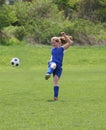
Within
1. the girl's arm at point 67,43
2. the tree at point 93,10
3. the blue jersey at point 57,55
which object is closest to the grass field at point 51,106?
the blue jersey at point 57,55

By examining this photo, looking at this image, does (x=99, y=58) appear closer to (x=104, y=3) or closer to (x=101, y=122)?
(x=104, y=3)

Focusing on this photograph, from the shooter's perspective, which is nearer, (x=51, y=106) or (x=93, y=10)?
(x=51, y=106)

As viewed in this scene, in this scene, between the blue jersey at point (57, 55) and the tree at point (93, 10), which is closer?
the blue jersey at point (57, 55)

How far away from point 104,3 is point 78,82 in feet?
109

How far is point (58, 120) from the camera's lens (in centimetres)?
1058

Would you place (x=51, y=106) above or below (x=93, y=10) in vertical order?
above

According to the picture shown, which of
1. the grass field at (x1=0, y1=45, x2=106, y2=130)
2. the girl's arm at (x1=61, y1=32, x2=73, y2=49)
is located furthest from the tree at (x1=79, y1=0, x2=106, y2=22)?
the girl's arm at (x1=61, y1=32, x2=73, y2=49)

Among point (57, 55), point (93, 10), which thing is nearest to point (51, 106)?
point (57, 55)

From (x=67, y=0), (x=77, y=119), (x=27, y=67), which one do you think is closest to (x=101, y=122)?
(x=77, y=119)

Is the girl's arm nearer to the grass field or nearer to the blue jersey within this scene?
the blue jersey

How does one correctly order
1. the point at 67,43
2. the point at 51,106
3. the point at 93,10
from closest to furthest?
the point at 51,106 → the point at 67,43 → the point at 93,10

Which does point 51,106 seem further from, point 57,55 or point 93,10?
point 93,10

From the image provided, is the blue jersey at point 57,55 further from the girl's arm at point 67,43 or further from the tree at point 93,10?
the tree at point 93,10

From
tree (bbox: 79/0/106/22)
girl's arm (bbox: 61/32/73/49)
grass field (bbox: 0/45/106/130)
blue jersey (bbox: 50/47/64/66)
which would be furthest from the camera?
tree (bbox: 79/0/106/22)
